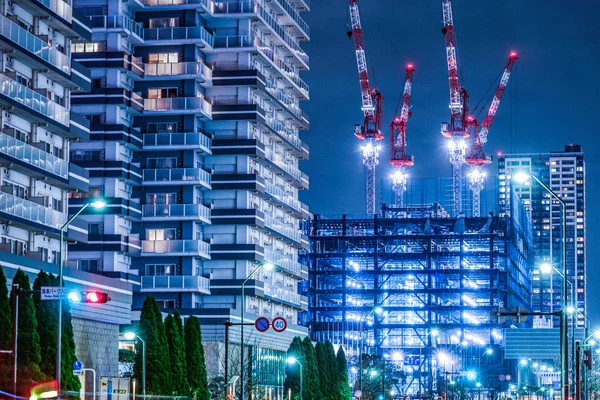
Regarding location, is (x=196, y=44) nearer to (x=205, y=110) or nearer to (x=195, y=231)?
(x=205, y=110)

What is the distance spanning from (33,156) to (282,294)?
60.2 m

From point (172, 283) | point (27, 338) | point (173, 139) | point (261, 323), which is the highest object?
point (173, 139)

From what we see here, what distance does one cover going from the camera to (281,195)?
132m

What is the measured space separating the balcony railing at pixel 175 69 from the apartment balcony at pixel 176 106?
2.30 metres

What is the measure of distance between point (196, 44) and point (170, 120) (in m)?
7.14

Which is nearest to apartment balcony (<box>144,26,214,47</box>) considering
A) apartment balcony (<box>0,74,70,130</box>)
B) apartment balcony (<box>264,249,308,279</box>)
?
apartment balcony (<box>264,249,308,279</box>)

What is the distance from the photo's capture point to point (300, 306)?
141 m

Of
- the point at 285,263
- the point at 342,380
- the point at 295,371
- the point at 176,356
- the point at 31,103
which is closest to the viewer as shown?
the point at 31,103

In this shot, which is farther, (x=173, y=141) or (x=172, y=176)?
(x=172, y=176)

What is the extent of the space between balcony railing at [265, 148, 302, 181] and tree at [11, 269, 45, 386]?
69966 millimetres

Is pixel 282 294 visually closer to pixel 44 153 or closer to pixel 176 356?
pixel 176 356

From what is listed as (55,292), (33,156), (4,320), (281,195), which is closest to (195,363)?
(33,156)

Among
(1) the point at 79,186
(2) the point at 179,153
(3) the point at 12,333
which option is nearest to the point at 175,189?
(2) the point at 179,153

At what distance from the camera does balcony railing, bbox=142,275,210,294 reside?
115 meters
